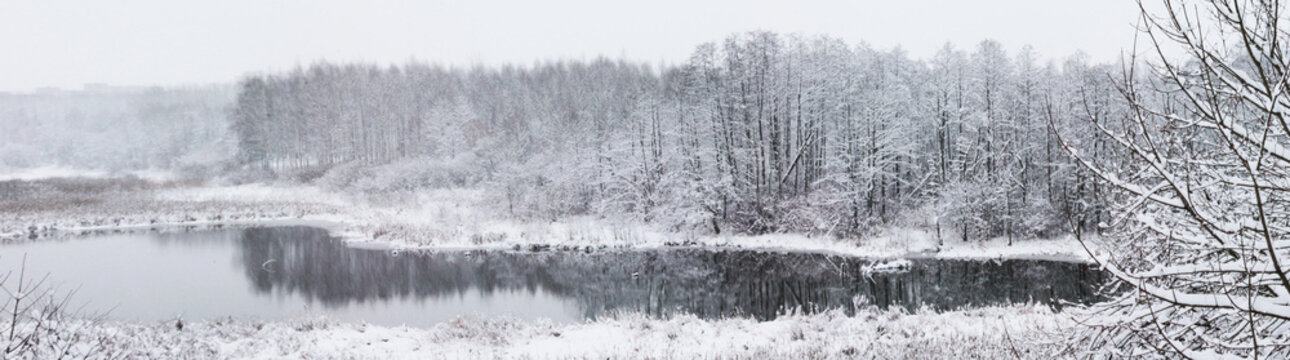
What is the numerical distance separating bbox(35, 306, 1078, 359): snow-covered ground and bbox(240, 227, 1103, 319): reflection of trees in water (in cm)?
374

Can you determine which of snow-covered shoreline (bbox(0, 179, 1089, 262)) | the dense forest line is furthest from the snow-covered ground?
the dense forest line

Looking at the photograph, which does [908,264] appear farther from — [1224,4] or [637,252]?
[1224,4]

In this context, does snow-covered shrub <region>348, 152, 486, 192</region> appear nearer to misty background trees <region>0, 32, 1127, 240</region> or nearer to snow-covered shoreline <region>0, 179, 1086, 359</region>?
misty background trees <region>0, 32, 1127, 240</region>

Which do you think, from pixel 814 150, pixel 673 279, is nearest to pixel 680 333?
pixel 673 279

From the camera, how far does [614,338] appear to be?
1201 cm

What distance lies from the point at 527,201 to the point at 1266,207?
111ft

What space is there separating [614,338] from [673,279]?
9743 millimetres

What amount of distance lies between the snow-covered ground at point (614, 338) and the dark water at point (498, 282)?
255 centimetres

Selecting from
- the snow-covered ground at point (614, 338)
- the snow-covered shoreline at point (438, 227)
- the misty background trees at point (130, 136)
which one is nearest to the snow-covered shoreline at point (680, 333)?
the snow-covered ground at point (614, 338)

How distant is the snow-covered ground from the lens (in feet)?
31.8

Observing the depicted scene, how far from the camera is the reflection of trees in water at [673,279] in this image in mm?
18062

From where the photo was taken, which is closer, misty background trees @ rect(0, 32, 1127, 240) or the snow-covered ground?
the snow-covered ground

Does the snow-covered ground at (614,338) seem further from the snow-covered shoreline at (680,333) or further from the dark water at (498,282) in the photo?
the dark water at (498,282)

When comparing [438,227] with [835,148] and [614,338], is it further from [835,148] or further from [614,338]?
[614,338]
